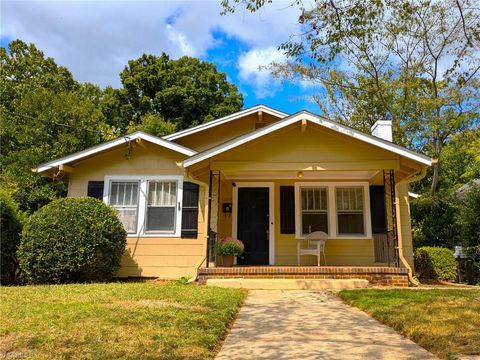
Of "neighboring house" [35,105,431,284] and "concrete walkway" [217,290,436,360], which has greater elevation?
"neighboring house" [35,105,431,284]

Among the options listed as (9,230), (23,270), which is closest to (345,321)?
(23,270)

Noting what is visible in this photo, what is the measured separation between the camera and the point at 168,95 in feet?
95.6

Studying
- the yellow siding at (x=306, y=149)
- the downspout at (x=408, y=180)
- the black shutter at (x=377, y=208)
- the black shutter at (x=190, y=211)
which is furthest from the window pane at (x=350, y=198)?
the black shutter at (x=190, y=211)

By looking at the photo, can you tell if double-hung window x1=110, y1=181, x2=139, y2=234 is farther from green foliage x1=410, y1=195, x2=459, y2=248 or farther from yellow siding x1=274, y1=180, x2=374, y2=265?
green foliage x1=410, y1=195, x2=459, y2=248

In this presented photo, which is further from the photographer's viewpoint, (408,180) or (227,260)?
(408,180)

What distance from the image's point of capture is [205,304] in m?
5.99

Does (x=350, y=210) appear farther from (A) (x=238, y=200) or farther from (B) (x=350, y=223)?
(A) (x=238, y=200)

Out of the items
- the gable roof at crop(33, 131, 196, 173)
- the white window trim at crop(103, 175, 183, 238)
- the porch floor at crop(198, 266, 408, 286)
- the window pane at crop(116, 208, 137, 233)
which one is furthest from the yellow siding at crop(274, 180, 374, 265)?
the window pane at crop(116, 208, 137, 233)

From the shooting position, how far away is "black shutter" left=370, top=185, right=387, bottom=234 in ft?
35.0

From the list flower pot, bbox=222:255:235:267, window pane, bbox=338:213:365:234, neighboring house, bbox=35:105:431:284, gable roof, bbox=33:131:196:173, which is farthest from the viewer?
window pane, bbox=338:213:365:234

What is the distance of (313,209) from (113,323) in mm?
7300

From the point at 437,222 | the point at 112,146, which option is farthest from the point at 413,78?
the point at 112,146

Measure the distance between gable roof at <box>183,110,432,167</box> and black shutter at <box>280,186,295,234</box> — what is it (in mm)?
2294

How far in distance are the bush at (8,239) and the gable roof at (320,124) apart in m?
4.04
